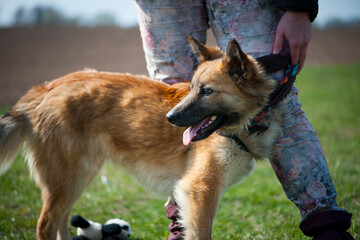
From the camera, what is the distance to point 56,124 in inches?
108

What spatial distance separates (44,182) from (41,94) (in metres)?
0.76

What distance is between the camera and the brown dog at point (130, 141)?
2.48m

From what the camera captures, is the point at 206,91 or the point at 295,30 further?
the point at 206,91

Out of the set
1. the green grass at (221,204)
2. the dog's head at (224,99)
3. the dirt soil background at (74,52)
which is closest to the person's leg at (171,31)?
the dog's head at (224,99)

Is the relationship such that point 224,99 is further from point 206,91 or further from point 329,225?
point 329,225

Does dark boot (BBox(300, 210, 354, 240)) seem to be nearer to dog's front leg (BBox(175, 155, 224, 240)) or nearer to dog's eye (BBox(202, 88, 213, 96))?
dog's front leg (BBox(175, 155, 224, 240))

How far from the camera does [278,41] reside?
2242mm

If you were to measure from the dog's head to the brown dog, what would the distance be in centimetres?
1

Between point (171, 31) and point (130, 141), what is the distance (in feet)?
3.18

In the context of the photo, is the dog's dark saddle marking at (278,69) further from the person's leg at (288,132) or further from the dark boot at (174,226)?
the dark boot at (174,226)

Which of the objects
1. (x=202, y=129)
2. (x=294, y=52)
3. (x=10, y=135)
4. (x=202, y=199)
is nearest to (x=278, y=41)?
(x=294, y=52)

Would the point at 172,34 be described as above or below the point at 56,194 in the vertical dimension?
above

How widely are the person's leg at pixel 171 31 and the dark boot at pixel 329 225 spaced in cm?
150

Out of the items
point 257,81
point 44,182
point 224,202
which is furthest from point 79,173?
point 224,202
